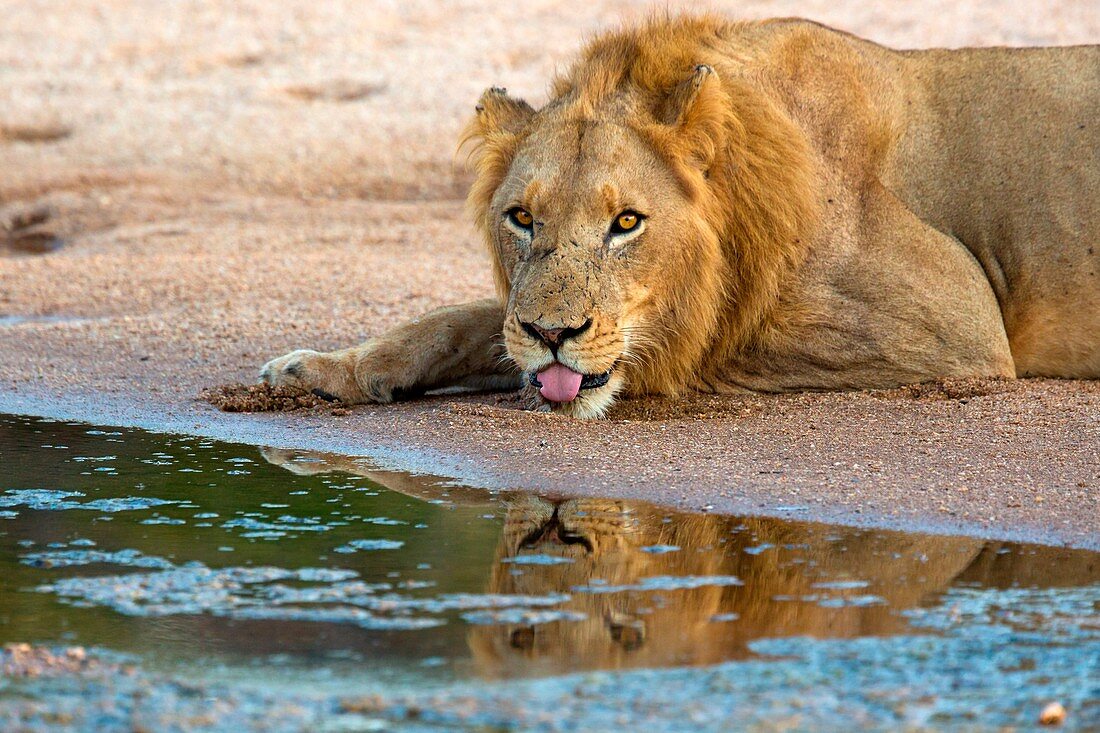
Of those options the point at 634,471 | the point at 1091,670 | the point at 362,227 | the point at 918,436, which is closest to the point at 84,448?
the point at 634,471

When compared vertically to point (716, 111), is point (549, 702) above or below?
below

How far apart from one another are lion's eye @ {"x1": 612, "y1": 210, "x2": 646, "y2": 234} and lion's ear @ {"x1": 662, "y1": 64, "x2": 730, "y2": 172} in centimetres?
31

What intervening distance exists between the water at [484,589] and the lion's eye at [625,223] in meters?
1.11

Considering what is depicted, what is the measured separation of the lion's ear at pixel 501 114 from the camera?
5723mm

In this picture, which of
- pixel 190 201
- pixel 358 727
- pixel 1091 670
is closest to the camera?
pixel 358 727

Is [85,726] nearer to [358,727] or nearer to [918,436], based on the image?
Result: [358,727]

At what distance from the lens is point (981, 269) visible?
5945 millimetres

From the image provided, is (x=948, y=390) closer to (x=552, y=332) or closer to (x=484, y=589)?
(x=552, y=332)

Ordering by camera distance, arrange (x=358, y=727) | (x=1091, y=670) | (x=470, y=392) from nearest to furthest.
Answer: (x=358, y=727), (x=1091, y=670), (x=470, y=392)

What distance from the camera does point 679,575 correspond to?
147 inches

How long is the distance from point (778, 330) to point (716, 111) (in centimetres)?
81

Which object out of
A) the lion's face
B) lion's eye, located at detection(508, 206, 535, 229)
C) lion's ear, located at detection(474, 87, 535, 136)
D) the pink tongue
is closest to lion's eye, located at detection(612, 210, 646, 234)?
the lion's face

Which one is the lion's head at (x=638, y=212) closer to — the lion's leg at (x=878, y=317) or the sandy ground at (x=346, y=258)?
the lion's leg at (x=878, y=317)

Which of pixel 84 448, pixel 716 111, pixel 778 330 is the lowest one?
pixel 84 448
